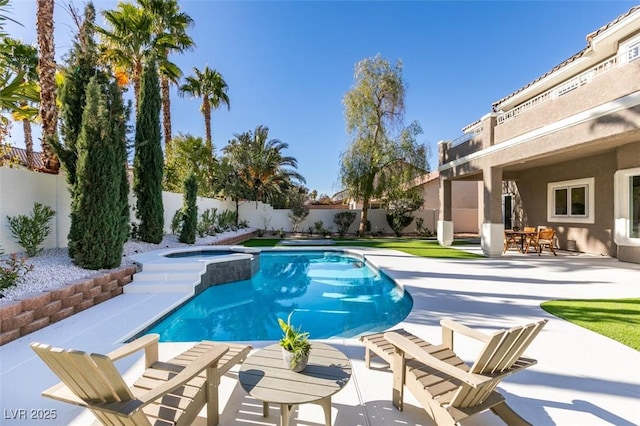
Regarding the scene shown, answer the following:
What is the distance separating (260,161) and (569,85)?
20306mm

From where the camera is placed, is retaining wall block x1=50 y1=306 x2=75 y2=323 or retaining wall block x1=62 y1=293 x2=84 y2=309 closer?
retaining wall block x1=50 y1=306 x2=75 y2=323

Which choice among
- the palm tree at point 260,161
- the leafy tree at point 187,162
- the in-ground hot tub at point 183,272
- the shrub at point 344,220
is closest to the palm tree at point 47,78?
the in-ground hot tub at point 183,272

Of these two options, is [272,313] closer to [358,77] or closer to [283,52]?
[283,52]

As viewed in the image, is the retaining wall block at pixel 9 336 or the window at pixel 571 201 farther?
the window at pixel 571 201

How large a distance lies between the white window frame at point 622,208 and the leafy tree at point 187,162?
20333 mm

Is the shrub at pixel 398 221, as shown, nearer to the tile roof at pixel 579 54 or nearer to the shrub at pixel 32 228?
the tile roof at pixel 579 54

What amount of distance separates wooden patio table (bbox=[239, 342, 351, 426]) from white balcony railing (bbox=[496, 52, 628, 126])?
38.7 ft

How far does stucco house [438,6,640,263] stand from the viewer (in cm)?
880

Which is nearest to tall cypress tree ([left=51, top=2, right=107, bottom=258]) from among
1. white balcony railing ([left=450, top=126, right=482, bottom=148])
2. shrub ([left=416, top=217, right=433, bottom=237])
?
→ white balcony railing ([left=450, top=126, right=482, bottom=148])

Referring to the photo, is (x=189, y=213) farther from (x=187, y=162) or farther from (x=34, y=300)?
(x=34, y=300)

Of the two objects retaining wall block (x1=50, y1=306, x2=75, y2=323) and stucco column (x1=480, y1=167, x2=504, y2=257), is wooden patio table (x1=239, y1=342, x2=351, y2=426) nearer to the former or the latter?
retaining wall block (x1=50, y1=306, x2=75, y2=323)

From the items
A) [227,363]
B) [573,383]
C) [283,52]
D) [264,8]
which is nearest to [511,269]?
[573,383]

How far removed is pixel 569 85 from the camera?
1078 centimetres

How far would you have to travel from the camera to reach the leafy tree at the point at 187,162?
18734mm
